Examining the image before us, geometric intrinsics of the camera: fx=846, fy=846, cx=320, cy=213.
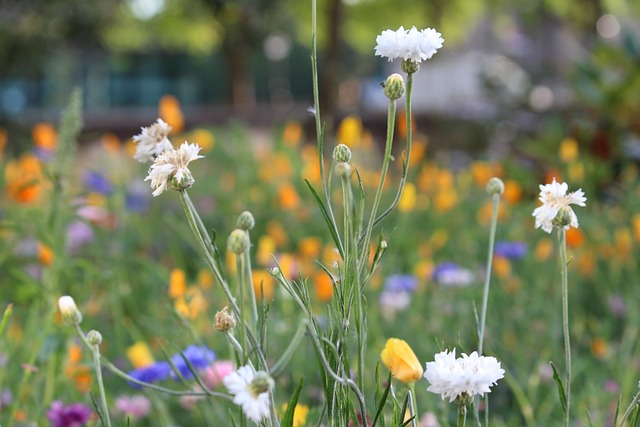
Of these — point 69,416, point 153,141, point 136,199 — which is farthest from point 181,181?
point 136,199

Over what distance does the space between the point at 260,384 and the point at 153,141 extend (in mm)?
332

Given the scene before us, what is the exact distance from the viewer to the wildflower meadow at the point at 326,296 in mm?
754

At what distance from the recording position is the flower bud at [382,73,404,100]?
2.36ft

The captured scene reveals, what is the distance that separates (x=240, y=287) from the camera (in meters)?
0.65

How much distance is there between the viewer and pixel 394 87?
72cm

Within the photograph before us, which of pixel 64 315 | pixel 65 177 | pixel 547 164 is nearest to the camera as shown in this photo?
pixel 64 315

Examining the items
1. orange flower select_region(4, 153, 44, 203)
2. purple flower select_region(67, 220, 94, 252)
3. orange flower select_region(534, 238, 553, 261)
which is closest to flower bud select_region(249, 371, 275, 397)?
orange flower select_region(4, 153, 44, 203)

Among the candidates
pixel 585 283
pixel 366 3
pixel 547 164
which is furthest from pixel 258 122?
pixel 585 283

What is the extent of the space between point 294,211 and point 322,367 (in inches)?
107

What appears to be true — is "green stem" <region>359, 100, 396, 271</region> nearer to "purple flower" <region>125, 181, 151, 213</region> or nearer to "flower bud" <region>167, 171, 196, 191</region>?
"flower bud" <region>167, 171, 196, 191</region>

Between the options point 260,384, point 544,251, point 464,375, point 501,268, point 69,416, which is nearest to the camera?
point 260,384

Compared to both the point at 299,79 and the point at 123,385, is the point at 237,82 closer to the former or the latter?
the point at 299,79

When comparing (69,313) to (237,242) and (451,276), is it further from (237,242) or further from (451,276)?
(451,276)

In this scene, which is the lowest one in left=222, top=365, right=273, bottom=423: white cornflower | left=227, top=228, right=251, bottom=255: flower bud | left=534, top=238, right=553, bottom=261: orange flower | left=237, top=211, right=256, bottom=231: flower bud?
left=222, top=365, right=273, bottom=423: white cornflower
